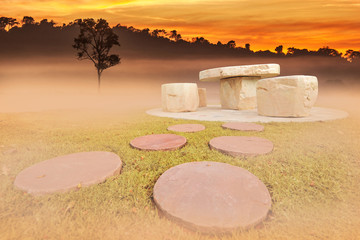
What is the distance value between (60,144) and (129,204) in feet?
6.64

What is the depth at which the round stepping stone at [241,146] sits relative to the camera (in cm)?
228

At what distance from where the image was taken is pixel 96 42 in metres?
17.0

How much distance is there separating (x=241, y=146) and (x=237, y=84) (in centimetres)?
413

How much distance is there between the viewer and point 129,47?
34.5 meters

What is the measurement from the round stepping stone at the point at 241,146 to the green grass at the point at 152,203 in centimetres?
9

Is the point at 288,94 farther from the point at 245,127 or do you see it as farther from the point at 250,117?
the point at 245,127

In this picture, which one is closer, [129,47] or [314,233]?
[314,233]

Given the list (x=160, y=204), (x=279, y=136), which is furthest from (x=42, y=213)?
(x=279, y=136)

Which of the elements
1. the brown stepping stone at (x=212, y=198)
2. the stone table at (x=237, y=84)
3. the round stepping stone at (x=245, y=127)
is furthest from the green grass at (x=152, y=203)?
the stone table at (x=237, y=84)

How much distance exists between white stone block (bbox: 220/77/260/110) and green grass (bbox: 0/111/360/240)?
3567mm

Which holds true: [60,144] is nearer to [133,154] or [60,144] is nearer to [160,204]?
[133,154]

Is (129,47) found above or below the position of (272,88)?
above

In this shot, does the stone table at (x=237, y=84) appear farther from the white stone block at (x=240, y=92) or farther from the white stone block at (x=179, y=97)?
the white stone block at (x=179, y=97)

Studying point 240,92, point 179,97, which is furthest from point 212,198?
point 240,92
